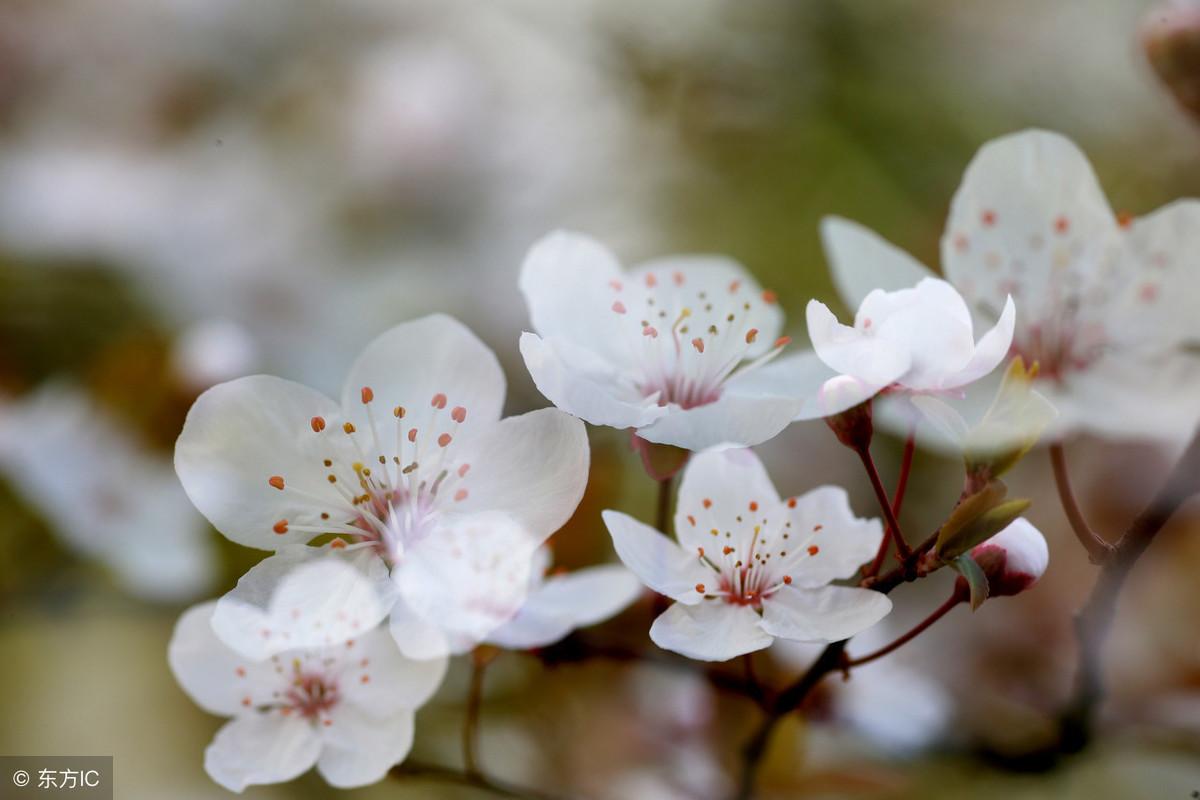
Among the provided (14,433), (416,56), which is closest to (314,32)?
(416,56)

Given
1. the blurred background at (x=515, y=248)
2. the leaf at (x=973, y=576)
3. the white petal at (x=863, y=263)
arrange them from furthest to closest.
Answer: the blurred background at (x=515, y=248)
the white petal at (x=863, y=263)
the leaf at (x=973, y=576)

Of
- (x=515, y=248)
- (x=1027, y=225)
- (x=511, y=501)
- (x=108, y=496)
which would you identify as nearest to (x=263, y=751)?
(x=511, y=501)

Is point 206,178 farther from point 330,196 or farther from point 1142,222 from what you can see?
point 1142,222

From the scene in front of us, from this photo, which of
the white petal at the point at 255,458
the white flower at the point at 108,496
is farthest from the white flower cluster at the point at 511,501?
the white flower at the point at 108,496

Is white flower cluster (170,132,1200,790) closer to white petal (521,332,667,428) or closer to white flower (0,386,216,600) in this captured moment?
white petal (521,332,667,428)

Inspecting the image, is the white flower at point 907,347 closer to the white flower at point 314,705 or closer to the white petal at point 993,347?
the white petal at point 993,347

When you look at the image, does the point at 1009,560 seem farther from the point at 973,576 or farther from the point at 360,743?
the point at 360,743
